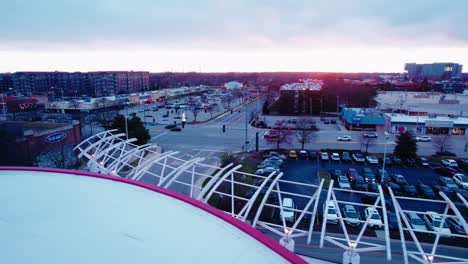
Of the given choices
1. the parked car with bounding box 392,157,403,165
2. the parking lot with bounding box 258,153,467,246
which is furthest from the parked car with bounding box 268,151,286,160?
the parked car with bounding box 392,157,403,165

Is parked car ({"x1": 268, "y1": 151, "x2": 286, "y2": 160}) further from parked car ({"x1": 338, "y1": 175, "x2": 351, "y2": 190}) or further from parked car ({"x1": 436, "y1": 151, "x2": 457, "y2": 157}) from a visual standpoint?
parked car ({"x1": 436, "y1": 151, "x2": 457, "y2": 157})

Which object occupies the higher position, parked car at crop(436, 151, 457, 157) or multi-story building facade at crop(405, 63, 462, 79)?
multi-story building facade at crop(405, 63, 462, 79)

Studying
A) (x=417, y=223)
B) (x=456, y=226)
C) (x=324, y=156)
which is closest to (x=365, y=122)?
(x=324, y=156)

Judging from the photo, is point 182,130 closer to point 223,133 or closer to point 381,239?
point 223,133

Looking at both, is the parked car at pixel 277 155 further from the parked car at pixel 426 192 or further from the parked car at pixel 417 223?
the parked car at pixel 417 223

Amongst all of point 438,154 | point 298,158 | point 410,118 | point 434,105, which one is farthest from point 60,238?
point 434,105

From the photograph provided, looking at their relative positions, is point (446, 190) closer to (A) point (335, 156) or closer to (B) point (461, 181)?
(B) point (461, 181)
